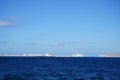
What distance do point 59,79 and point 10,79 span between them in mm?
7598

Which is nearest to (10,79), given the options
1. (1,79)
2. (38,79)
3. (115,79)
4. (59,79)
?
(1,79)

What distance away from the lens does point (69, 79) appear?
38.8 m

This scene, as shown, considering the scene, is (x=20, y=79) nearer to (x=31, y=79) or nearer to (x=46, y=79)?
(x=31, y=79)

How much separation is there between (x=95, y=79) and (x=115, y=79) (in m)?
3.36

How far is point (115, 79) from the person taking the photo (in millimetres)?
39875

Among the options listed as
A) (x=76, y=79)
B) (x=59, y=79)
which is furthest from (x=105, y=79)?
(x=59, y=79)

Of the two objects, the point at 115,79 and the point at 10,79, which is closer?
the point at 10,79

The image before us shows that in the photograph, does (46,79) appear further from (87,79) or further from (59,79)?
(87,79)

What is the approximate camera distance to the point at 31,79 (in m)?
36.9

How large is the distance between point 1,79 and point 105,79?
16.5 m

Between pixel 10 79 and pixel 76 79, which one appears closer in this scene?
pixel 10 79

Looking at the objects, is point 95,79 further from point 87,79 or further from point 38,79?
point 38,79

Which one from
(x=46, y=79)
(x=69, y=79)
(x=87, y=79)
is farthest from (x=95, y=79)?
(x=46, y=79)

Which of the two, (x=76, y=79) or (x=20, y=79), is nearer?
(x=20, y=79)
